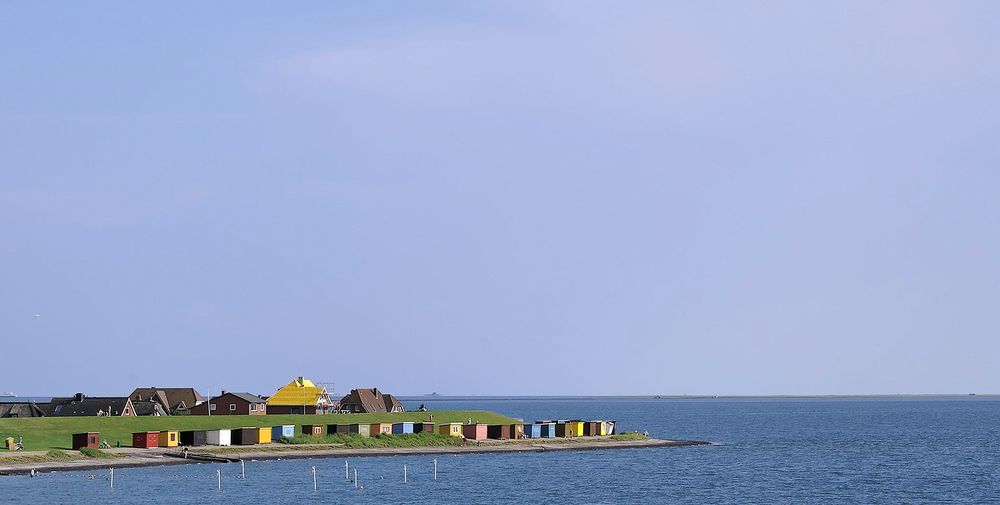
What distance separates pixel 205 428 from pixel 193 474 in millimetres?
52007

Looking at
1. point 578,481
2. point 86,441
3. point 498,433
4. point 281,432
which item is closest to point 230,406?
point 281,432

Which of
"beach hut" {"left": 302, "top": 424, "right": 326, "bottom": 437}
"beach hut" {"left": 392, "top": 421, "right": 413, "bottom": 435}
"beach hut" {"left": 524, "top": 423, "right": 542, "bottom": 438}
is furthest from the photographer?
"beach hut" {"left": 524, "top": 423, "right": 542, "bottom": 438}

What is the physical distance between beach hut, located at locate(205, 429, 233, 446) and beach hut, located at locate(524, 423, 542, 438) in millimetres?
46738

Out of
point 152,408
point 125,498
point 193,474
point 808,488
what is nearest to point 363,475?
point 193,474

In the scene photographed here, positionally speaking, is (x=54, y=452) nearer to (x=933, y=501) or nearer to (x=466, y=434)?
(x=466, y=434)

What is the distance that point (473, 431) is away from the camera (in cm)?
17300

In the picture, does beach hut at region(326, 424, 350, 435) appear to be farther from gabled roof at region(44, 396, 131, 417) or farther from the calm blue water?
gabled roof at region(44, 396, 131, 417)

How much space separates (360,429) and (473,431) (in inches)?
597

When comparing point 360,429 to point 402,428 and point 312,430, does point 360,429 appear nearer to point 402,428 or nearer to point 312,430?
point 402,428

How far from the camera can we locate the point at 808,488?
4683 inches

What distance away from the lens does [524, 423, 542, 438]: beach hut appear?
181 m

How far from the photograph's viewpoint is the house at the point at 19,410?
604 ft

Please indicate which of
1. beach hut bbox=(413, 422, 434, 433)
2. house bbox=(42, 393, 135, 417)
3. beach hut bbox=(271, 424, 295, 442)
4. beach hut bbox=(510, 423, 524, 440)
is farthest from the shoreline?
house bbox=(42, 393, 135, 417)

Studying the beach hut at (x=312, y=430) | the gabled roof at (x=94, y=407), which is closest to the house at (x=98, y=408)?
the gabled roof at (x=94, y=407)
